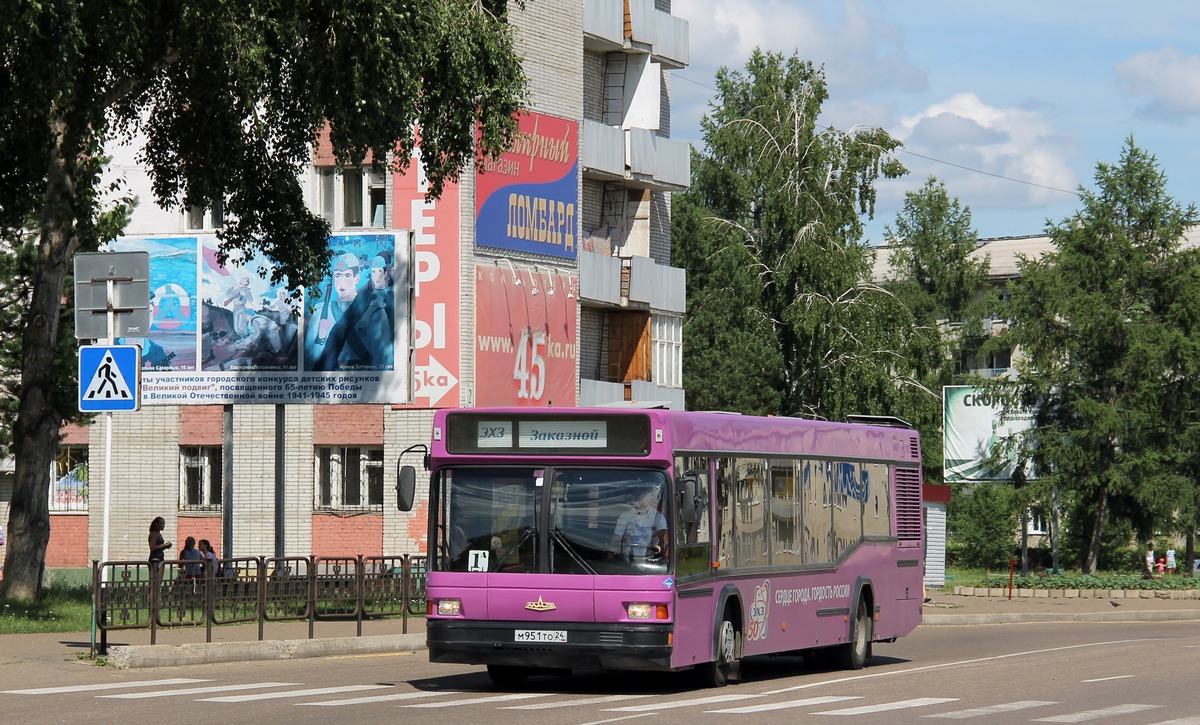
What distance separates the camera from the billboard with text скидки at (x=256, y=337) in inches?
1444

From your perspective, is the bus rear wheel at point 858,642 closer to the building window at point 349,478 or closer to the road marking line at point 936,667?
the road marking line at point 936,667

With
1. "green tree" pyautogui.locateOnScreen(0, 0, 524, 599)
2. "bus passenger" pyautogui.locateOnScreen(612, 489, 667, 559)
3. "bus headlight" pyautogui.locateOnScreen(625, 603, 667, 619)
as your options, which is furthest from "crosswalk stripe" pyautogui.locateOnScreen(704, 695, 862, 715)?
"green tree" pyautogui.locateOnScreen(0, 0, 524, 599)

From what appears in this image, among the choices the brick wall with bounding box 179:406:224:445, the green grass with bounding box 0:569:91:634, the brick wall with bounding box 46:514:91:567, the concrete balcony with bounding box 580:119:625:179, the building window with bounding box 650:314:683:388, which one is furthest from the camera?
the building window with bounding box 650:314:683:388

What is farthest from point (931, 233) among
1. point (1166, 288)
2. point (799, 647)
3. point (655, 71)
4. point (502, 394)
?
point (799, 647)

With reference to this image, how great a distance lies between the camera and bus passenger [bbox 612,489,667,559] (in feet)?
55.8

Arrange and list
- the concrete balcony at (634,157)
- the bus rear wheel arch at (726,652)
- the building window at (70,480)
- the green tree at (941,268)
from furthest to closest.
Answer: the green tree at (941,268) < the building window at (70,480) < the concrete balcony at (634,157) < the bus rear wheel arch at (726,652)

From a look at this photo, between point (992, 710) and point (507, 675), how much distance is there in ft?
16.8

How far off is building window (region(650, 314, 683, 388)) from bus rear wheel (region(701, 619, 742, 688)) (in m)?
34.9

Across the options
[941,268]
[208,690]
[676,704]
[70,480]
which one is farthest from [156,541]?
[941,268]

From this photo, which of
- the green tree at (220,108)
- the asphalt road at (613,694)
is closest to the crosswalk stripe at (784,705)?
the asphalt road at (613,694)

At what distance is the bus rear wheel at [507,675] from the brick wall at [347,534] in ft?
84.5

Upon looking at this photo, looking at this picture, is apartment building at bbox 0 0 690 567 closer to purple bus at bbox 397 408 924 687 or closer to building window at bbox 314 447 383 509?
building window at bbox 314 447 383 509

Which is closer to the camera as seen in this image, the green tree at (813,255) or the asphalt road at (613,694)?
the asphalt road at (613,694)

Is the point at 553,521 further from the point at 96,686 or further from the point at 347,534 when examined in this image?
the point at 347,534
